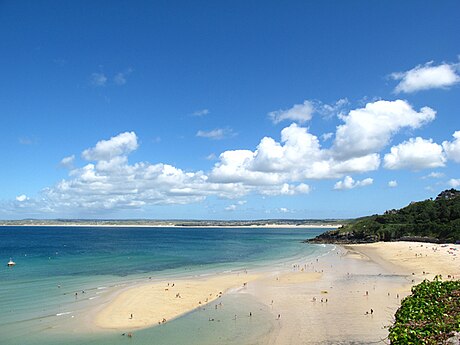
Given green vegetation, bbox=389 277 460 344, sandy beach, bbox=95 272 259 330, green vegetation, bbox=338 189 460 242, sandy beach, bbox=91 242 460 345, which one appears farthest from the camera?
green vegetation, bbox=338 189 460 242

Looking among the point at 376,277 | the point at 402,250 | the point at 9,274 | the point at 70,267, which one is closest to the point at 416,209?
the point at 402,250

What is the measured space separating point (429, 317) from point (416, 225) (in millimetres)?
99459

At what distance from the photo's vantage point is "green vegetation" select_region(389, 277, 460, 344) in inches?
573

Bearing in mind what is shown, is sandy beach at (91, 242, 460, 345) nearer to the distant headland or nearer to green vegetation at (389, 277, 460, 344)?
green vegetation at (389, 277, 460, 344)

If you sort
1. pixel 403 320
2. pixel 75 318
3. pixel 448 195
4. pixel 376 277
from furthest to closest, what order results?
pixel 448 195
pixel 376 277
pixel 75 318
pixel 403 320

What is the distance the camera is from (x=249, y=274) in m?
51.9

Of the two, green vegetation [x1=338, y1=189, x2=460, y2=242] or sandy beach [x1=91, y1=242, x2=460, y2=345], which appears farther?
green vegetation [x1=338, y1=189, x2=460, y2=242]

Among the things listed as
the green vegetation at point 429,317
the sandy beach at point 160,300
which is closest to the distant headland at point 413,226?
the sandy beach at point 160,300

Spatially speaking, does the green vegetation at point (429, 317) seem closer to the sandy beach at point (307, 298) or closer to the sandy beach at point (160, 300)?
the sandy beach at point (307, 298)

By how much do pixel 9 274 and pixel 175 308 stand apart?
3228cm

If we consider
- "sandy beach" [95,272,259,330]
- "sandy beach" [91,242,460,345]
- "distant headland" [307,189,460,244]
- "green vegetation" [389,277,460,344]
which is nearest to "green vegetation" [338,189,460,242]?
"distant headland" [307,189,460,244]

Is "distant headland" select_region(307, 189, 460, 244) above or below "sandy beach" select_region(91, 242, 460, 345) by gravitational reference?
above

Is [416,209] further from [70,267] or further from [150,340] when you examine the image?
[150,340]

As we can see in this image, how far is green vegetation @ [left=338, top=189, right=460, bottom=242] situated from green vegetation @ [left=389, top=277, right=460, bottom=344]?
76167 millimetres
